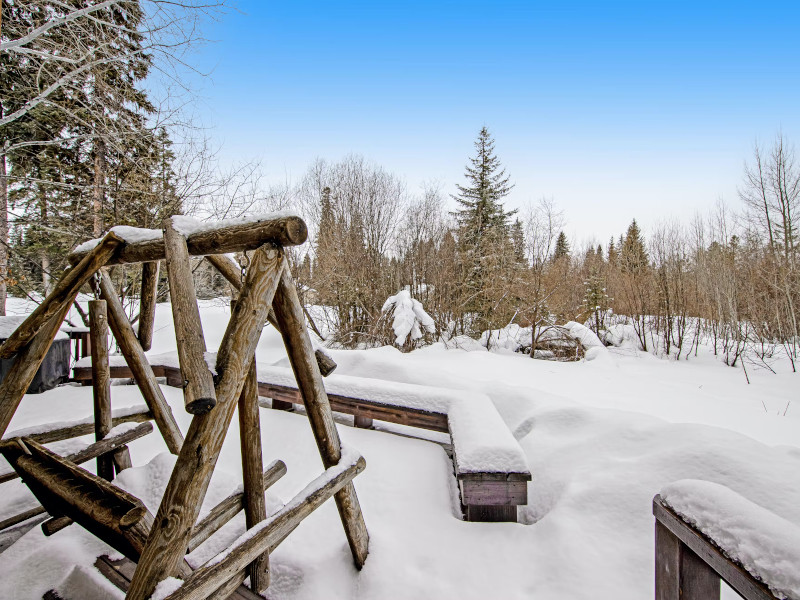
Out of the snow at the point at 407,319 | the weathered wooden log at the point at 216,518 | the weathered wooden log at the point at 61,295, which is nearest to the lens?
the weathered wooden log at the point at 216,518

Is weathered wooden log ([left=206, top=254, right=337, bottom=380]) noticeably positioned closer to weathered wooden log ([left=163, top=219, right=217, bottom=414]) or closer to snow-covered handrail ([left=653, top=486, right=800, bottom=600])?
weathered wooden log ([left=163, top=219, right=217, bottom=414])

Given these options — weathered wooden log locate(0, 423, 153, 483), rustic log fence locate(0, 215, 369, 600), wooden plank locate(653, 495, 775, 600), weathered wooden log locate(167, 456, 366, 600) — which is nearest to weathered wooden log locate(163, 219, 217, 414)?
rustic log fence locate(0, 215, 369, 600)

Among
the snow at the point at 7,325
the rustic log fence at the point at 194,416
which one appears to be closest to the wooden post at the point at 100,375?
the rustic log fence at the point at 194,416

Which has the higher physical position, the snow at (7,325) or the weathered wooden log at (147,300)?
the weathered wooden log at (147,300)

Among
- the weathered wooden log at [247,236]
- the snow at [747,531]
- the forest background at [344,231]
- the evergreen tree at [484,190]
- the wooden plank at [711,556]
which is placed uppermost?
the evergreen tree at [484,190]

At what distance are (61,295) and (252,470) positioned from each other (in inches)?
64.3

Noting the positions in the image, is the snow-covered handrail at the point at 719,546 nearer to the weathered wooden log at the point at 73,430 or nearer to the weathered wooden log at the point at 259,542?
the weathered wooden log at the point at 259,542

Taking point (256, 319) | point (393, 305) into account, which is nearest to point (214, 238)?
point (256, 319)

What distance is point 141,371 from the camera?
7.87 feet

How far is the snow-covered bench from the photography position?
2.32 metres

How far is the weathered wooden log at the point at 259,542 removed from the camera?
1248mm

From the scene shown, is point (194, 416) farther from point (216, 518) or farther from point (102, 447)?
point (102, 447)

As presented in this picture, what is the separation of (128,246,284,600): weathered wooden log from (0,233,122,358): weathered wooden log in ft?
3.86

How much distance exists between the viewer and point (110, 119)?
230 inches
